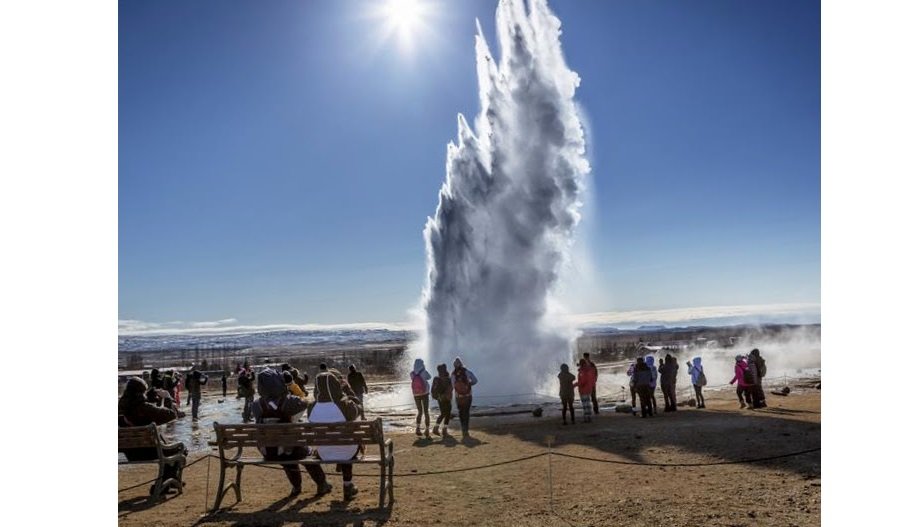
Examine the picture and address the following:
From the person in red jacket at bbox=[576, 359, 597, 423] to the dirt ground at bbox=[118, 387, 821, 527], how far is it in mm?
2084

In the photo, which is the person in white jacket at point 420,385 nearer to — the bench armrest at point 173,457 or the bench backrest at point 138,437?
the bench armrest at point 173,457

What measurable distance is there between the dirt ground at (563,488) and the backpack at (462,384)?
1.01 meters

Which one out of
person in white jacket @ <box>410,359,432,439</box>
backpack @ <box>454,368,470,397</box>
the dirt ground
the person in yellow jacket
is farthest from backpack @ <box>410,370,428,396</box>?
the person in yellow jacket

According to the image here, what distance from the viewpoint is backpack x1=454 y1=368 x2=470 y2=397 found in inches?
488

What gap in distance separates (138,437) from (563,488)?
5025 millimetres

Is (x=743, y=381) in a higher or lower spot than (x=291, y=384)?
lower

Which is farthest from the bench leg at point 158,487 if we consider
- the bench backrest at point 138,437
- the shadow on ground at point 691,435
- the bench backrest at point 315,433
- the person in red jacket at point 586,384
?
the person in red jacket at point 586,384

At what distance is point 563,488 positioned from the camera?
7730 mm

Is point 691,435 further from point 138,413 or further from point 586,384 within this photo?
point 138,413

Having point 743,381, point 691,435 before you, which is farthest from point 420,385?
point 743,381

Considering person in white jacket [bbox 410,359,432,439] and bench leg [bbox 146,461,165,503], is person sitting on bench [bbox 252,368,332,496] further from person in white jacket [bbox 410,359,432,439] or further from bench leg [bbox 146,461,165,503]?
person in white jacket [bbox 410,359,432,439]

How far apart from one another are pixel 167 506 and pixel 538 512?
415 cm

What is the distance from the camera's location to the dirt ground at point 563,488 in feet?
21.4

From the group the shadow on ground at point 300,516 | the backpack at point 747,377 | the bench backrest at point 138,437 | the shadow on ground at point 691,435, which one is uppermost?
the bench backrest at point 138,437
